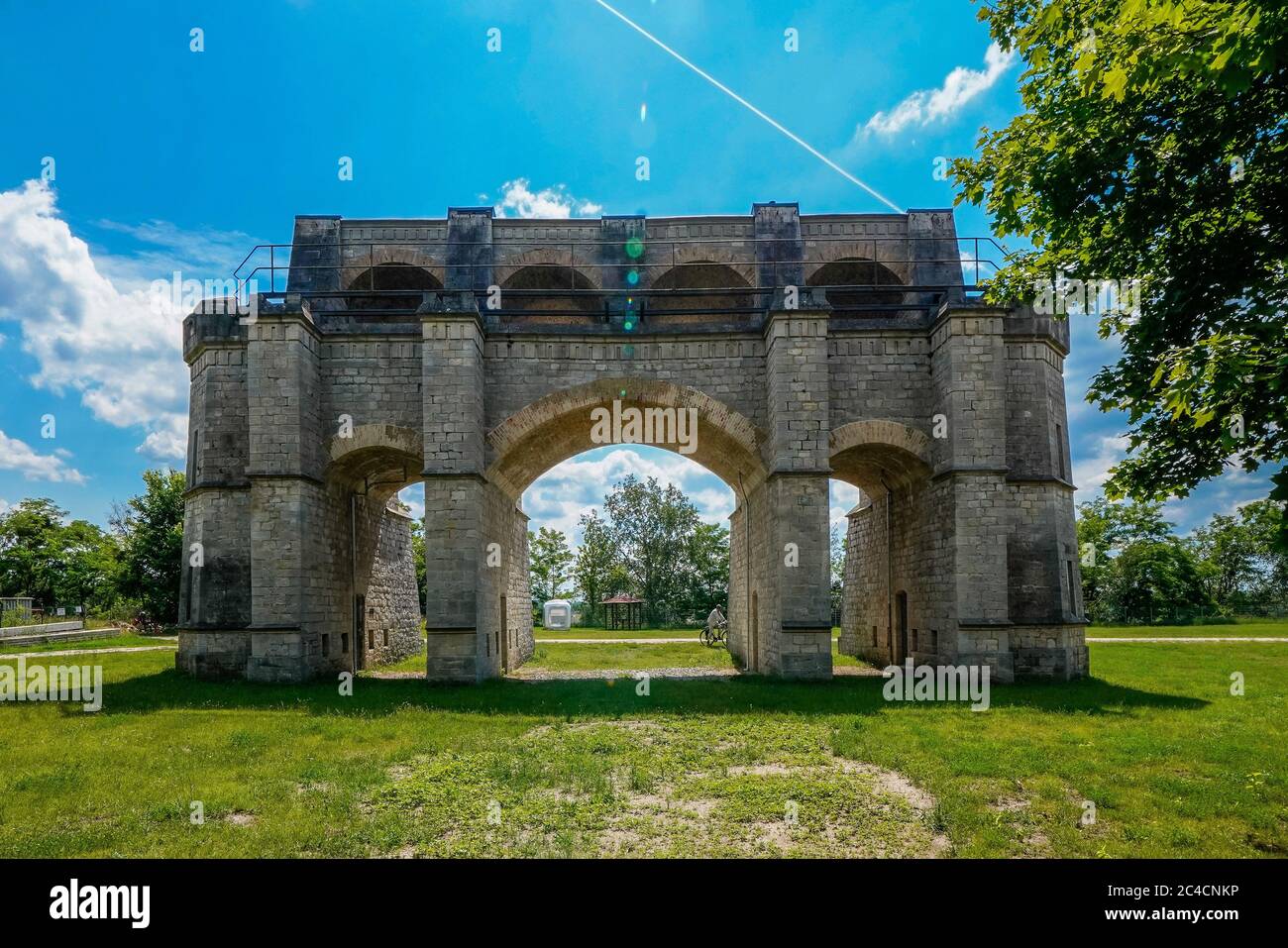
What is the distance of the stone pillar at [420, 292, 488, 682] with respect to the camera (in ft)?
46.4

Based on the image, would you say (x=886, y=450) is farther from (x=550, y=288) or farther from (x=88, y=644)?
(x=88, y=644)

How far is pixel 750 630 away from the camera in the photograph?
17.7 metres

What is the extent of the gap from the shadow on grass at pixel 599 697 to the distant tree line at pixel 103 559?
1092 cm

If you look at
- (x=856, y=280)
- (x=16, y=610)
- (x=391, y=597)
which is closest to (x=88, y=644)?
(x=16, y=610)

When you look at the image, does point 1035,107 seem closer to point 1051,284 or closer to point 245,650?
point 1051,284

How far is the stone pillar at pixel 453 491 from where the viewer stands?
1415 cm

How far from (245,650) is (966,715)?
14.1m

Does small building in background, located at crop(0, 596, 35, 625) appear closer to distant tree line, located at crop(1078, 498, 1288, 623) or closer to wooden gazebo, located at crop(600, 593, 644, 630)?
wooden gazebo, located at crop(600, 593, 644, 630)

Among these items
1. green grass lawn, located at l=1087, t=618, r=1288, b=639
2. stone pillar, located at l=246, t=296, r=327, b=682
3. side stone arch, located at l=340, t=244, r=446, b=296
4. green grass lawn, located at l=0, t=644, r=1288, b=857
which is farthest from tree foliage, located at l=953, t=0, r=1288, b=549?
green grass lawn, located at l=1087, t=618, r=1288, b=639

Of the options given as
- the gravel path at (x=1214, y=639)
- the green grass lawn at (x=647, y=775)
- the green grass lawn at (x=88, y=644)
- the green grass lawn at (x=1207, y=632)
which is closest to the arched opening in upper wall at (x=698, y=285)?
the green grass lawn at (x=647, y=775)

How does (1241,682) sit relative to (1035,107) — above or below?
below

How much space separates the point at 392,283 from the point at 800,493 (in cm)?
1268

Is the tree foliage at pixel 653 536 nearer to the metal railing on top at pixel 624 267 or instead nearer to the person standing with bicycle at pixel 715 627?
the person standing with bicycle at pixel 715 627
